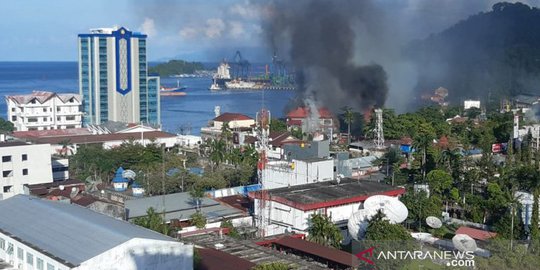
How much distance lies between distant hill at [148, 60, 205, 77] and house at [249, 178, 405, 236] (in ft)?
238

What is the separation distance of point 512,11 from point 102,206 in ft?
175

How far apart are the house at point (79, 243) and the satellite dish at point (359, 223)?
10.3ft

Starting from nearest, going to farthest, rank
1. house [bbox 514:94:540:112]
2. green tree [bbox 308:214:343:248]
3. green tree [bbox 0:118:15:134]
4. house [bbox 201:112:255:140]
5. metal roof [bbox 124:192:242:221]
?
1. green tree [bbox 308:214:343:248]
2. metal roof [bbox 124:192:242:221]
3. green tree [bbox 0:118:15:134]
4. house [bbox 201:112:255:140]
5. house [bbox 514:94:540:112]

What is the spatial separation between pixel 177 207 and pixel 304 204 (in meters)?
2.43

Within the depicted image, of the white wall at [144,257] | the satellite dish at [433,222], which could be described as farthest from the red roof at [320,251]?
the white wall at [144,257]

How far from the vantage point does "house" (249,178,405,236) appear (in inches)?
437

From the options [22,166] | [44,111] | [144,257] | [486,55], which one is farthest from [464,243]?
[486,55]

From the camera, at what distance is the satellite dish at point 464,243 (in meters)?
9.31

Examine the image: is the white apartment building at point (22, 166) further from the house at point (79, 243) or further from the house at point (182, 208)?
the house at point (79, 243)


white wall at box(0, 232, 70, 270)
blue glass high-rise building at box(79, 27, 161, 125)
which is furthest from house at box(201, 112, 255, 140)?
white wall at box(0, 232, 70, 270)

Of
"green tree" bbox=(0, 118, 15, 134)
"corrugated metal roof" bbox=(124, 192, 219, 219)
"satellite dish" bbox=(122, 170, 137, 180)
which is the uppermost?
"green tree" bbox=(0, 118, 15, 134)

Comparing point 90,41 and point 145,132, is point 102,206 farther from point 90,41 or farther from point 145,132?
point 90,41

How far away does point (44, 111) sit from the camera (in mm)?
24328

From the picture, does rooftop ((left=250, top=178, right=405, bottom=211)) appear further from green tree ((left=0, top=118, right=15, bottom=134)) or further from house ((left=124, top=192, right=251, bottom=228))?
green tree ((left=0, top=118, right=15, bottom=134))
